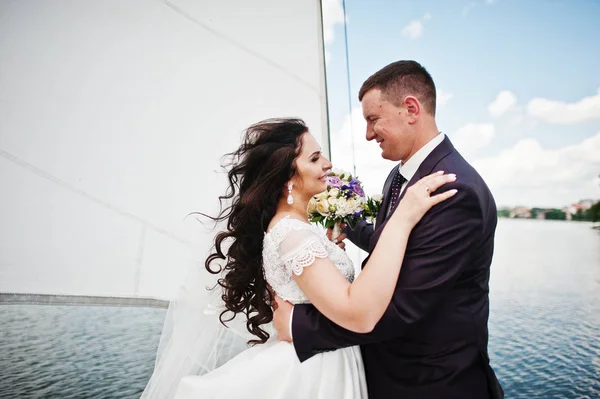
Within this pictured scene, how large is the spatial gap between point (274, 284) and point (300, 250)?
0.27m

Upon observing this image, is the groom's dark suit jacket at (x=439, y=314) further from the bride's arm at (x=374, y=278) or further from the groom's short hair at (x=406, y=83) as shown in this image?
the groom's short hair at (x=406, y=83)

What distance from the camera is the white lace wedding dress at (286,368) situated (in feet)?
4.37

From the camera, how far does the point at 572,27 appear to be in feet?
11.8

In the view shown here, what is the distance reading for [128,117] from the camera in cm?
234

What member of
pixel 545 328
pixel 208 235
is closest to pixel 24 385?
pixel 208 235

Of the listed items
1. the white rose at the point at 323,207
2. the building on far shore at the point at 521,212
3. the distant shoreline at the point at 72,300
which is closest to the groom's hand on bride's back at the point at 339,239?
the white rose at the point at 323,207

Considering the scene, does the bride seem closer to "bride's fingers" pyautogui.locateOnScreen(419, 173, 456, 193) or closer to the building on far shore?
"bride's fingers" pyautogui.locateOnScreen(419, 173, 456, 193)

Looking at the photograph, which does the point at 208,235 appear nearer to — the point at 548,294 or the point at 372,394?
the point at 372,394

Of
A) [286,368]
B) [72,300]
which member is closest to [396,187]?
[286,368]

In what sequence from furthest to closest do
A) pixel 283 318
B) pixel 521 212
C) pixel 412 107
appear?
pixel 521 212 < pixel 412 107 < pixel 283 318

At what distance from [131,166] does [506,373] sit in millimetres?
3735

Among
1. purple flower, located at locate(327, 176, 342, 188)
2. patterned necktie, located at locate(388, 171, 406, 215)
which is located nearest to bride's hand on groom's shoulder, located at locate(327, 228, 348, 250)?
purple flower, located at locate(327, 176, 342, 188)

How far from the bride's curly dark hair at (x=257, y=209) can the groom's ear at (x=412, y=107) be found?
1.60ft

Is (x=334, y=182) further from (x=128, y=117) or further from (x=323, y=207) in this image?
(x=128, y=117)
